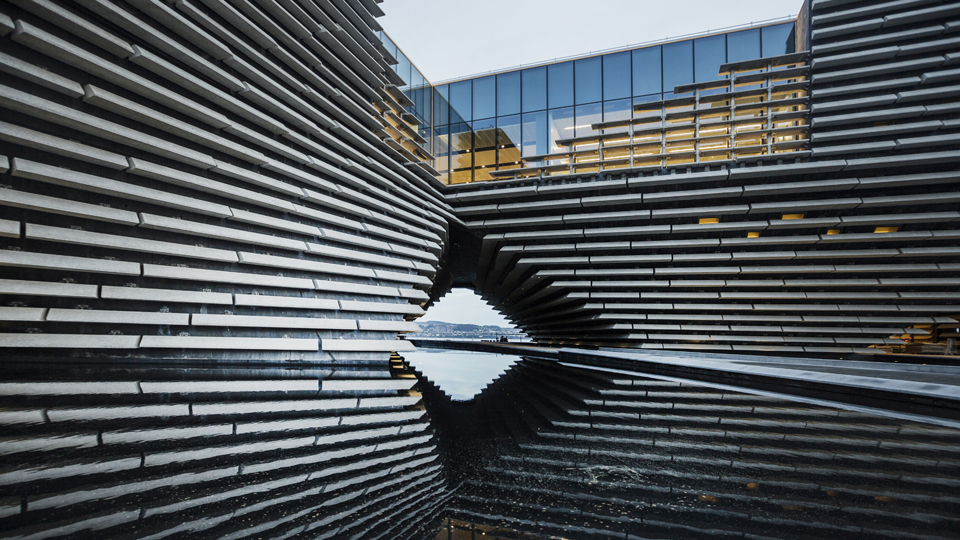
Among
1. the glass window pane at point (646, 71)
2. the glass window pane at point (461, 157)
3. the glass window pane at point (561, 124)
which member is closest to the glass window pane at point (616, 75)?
the glass window pane at point (646, 71)

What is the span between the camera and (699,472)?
125 inches

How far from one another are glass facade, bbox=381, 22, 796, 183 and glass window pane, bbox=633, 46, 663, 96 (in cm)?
4

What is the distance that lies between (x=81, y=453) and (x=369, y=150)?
941 centimetres

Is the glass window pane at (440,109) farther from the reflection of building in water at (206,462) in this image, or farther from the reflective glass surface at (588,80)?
the reflection of building in water at (206,462)

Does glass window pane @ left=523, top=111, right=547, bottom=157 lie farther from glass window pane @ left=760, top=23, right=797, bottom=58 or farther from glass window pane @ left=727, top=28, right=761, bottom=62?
glass window pane @ left=760, top=23, right=797, bottom=58

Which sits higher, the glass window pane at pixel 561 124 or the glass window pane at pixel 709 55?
the glass window pane at pixel 709 55

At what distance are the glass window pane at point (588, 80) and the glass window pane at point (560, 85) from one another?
274 millimetres

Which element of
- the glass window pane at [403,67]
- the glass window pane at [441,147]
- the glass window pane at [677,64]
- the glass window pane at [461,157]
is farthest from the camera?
the glass window pane at [461,157]

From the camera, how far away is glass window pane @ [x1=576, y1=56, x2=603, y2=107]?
63.1 feet

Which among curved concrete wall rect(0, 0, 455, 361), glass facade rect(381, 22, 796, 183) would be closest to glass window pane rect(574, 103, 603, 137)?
glass facade rect(381, 22, 796, 183)

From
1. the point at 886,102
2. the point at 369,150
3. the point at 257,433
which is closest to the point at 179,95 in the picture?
the point at 369,150

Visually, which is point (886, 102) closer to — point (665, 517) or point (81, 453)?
point (665, 517)

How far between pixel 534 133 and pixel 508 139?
1.10 meters

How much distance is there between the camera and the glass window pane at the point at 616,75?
18.8m
